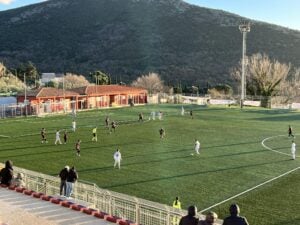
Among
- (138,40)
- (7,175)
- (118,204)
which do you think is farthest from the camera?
(138,40)

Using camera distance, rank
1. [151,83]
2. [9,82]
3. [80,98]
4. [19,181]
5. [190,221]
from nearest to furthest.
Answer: [190,221] < [19,181] < [80,98] < [9,82] < [151,83]

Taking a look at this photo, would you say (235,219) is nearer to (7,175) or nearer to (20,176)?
(7,175)

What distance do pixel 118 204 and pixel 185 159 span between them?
15673 mm

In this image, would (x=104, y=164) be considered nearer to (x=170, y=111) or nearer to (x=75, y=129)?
(x=75, y=129)

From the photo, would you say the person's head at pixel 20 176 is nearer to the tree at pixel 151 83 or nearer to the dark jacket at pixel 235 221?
the dark jacket at pixel 235 221

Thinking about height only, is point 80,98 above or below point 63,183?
above

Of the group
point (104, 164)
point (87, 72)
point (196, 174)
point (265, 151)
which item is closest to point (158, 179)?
point (196, 174)

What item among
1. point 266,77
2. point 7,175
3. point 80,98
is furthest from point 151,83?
point 7,175

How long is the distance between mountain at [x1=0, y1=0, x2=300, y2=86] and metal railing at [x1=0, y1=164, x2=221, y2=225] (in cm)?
10071

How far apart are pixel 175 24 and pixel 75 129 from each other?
108 m

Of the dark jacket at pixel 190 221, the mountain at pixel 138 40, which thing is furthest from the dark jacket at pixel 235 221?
the mountain at pixel 138 40

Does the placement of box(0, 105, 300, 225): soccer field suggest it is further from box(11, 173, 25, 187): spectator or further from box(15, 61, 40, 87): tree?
box(15, 61, 40, 87): tree

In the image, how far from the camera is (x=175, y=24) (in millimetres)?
153000

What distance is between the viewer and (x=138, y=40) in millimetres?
145000
